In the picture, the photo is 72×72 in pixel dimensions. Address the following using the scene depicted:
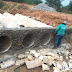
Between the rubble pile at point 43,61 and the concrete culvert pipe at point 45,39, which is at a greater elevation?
the concrete culvert pipe at point 45,39

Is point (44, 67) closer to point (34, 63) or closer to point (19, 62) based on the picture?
point (34, 63)

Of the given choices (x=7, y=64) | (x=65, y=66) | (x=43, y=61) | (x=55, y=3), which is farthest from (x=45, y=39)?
(x=55, y=3)

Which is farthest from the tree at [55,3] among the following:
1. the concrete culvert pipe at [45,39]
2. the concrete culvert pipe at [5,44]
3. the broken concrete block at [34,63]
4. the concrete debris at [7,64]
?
the concrete debris at [7,64]

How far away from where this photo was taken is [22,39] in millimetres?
5613

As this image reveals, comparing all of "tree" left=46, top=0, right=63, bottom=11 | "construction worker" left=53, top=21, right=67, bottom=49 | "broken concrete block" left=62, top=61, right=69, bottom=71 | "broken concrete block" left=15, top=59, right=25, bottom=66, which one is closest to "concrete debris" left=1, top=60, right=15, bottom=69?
"broken concrete block" left=15, top=59, right=25, bottom=66

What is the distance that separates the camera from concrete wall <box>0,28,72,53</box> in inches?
205

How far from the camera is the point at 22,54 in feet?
18.9

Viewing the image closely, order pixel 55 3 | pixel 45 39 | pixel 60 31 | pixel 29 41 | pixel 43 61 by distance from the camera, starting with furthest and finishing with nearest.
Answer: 1. pixel 55 3
2. pixel 45 39
3. pixel 60 31
4. pixel 29 41
5. pixel 43 61

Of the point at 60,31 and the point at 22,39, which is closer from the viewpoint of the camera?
the point at 22,39

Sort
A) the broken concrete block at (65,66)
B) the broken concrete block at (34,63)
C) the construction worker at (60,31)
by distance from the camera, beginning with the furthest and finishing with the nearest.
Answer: the construction worker at (60,31)
the broken concrete block at (65,66)
the broken concrete block at (34,63)

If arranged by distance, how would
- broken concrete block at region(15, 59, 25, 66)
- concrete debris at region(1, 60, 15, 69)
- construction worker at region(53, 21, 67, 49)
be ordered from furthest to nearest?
construction worker at region(53, 21, 67, 49)
broken concrete block at region(15, 59, 25, 66)
concrete debris at region(1, 60, 15, 69)

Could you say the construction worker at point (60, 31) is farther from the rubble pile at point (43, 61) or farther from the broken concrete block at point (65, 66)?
the broken concrete block at point (65, 66)

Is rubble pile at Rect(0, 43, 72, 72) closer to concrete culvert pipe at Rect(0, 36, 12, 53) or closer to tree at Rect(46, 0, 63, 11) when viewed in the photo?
concrete culvert pipe at Rect(0, 36, 12, 53)

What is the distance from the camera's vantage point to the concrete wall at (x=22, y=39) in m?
5.22
